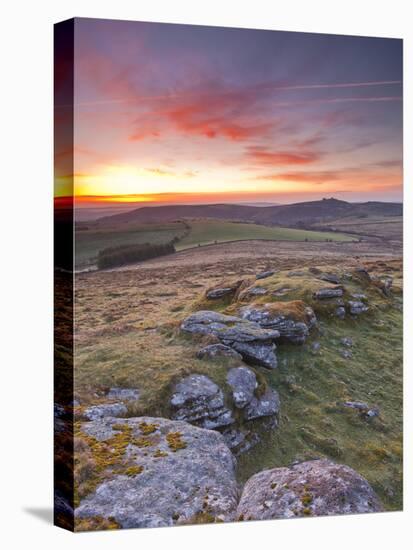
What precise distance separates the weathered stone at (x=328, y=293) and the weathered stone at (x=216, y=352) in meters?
4.40

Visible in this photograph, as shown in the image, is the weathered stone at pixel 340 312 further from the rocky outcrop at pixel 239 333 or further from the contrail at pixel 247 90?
the contrail at pixel 247 90

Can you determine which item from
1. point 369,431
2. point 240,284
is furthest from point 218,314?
point 369,431

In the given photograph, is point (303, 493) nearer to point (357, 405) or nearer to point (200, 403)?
point (200, 403)

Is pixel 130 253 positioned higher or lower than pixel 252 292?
higher

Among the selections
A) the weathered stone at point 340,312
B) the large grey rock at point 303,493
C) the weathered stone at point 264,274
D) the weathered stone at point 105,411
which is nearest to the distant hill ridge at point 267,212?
the weathered stone at point 264,274

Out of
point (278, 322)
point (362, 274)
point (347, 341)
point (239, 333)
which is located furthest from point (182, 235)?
point (347, 341)

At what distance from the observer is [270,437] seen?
25891 millimetres

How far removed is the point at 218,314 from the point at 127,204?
179 inches

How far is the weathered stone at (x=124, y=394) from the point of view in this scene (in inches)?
936

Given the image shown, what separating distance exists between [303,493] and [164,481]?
4.30 metres

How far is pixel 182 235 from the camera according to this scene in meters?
26.4

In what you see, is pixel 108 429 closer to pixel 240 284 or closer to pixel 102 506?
pixel 102 506

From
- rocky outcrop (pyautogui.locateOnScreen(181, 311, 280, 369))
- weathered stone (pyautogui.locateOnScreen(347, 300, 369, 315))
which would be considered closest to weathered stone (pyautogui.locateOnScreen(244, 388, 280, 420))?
rocky outcrop (pyautogui.locateOnScreen(181, 311, 280, 369))

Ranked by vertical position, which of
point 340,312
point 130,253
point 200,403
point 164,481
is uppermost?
point 130,253
